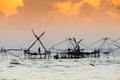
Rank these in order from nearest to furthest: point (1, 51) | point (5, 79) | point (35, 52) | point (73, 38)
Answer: point (5, 79), point (35, 52), point (1, 51), point (73, 38)

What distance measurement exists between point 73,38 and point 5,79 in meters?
144

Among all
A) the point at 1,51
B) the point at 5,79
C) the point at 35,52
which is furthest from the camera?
the point at 1,51

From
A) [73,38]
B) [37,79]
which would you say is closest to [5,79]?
[37,79]

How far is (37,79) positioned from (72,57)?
130772 mm

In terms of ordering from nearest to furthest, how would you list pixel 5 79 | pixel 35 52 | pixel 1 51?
pixel 5 79 → pixel 35 52 → pixel 1 51

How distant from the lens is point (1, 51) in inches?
6727

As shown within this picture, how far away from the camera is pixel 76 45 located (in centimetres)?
18150

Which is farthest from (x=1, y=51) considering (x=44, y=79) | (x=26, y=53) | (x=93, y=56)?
(x=44, y=79)

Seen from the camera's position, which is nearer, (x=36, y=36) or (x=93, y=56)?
(x=36, y=36)

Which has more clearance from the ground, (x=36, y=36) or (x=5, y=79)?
(x=36, y=36)

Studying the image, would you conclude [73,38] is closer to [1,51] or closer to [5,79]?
[1,51]

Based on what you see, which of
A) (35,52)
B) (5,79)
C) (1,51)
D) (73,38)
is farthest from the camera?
(73,38)

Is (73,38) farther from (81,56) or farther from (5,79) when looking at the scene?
(5,79)

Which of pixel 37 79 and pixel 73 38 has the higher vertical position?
pixel 73 38
